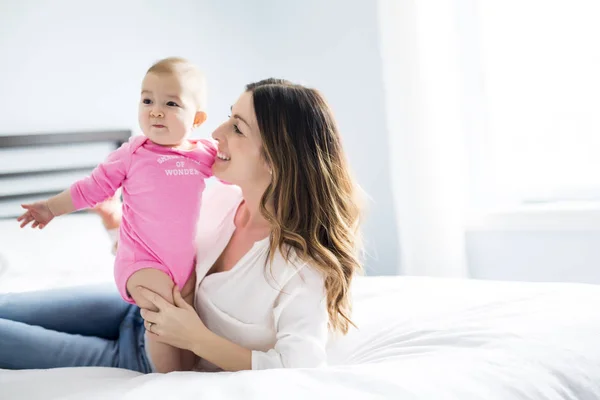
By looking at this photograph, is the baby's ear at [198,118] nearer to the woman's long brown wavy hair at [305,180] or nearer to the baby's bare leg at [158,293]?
the woman's long brown wavy hair at [305,180]

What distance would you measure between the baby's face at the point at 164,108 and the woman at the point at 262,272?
100 mm

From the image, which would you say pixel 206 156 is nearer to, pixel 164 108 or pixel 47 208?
pixel 164 108

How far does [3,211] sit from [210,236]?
1.48 m

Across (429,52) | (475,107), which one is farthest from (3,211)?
(475,107)

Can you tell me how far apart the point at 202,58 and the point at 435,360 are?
7.90 feet

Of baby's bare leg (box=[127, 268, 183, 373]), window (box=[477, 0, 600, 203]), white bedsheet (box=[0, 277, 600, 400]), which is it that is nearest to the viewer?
white bedsheet (box=[0, 277, 600, 400])

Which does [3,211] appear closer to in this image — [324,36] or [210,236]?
[210,236]

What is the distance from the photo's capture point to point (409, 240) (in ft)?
8.68

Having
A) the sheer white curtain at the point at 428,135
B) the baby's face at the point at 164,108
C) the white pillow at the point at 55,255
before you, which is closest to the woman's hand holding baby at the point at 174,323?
the baby's face at the point at 164,108

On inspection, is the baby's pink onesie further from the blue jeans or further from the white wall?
the white wall

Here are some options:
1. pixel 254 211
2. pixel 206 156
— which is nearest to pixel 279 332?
pixel 254 211

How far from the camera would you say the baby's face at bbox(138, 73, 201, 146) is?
1396mm

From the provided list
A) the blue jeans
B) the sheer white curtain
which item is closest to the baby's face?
the blue jeans

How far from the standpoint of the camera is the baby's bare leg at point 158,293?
52.7 inches
